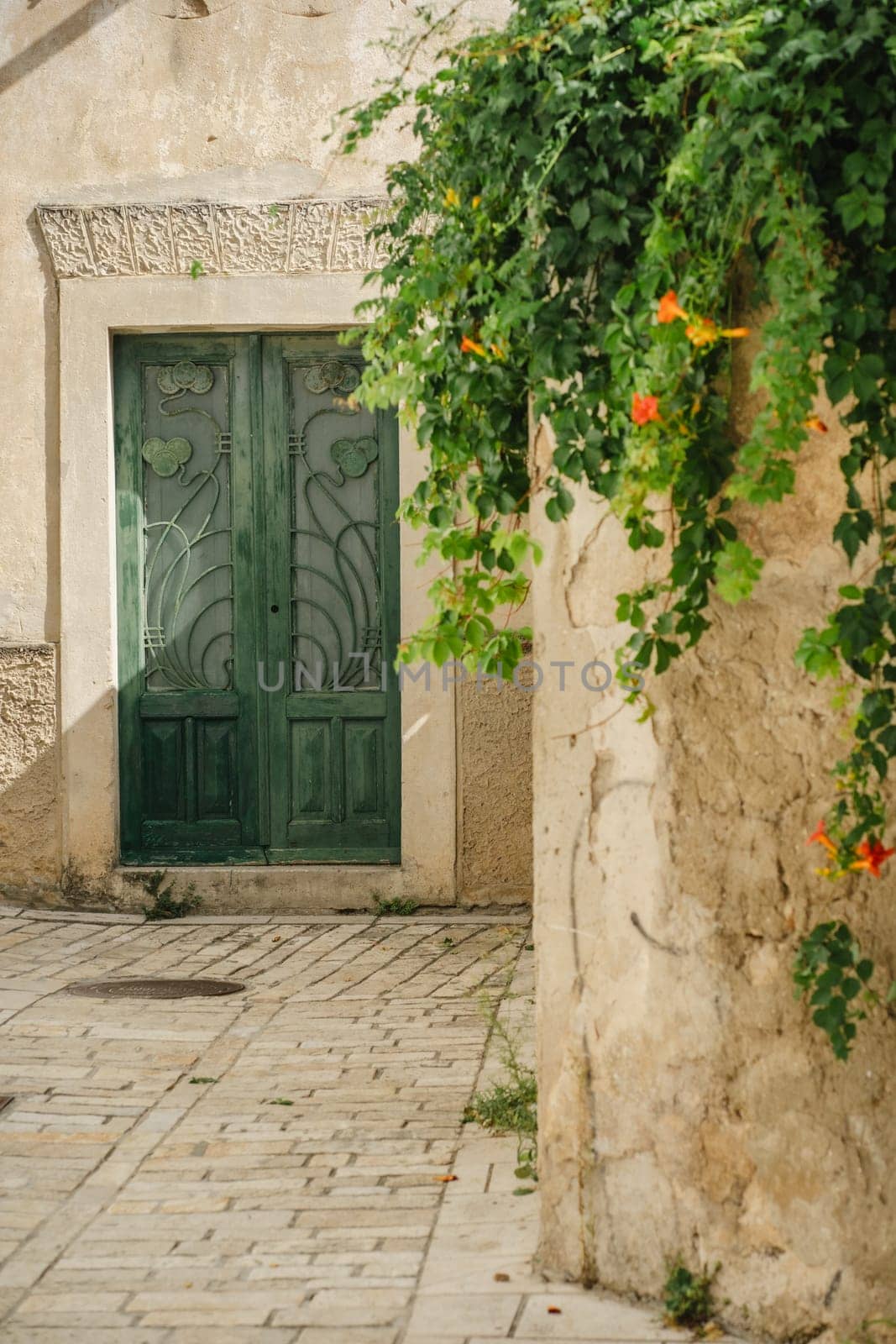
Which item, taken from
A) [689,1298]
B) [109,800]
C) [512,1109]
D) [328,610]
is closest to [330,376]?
[328,610]

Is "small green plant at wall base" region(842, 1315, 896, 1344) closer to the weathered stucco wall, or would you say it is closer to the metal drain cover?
the weathered stucco wall

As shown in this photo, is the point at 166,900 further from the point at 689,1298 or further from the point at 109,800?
the point at 689,1298

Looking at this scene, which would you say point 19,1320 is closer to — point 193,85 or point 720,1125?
point 720,1125

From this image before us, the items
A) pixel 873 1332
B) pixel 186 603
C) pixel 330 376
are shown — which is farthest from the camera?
pixel 186 603

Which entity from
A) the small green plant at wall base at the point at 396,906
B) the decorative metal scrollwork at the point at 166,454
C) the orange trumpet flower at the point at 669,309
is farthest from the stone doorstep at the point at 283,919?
the orange trumpet flower at the point at 669,309

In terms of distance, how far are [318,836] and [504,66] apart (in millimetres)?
5367

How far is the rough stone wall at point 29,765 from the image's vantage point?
25.0ft

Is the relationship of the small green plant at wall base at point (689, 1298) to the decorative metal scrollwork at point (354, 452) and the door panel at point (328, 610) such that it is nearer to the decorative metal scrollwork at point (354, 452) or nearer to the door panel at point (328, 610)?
the door panel at point (328, 610)

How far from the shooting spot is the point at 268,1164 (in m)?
4.04

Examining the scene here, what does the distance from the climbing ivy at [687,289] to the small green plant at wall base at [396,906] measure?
448cm

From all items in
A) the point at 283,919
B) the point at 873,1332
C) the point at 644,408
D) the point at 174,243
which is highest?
the point at 174,243

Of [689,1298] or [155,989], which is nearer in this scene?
[689,1298]

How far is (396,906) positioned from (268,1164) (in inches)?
139

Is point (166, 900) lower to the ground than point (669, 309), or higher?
lower
